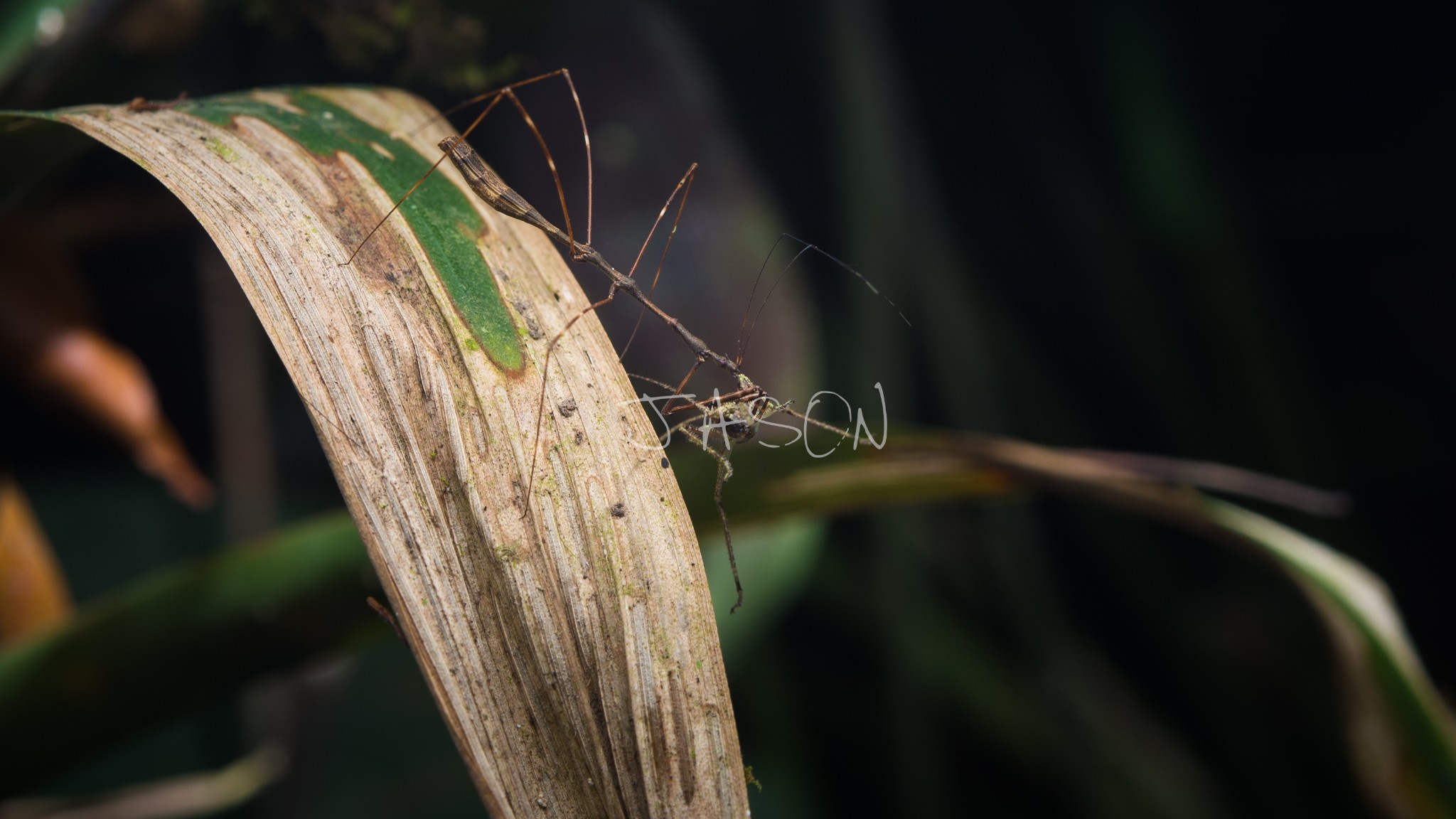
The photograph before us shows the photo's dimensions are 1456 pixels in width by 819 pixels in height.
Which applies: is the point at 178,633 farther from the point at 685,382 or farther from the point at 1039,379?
the point at 1039,379

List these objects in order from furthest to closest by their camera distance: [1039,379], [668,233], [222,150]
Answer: [1039,379]
[668,233]
[222,150]

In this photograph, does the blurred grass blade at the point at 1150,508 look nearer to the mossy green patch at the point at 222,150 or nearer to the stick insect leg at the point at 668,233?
the stick insect leg at the point at 668,233

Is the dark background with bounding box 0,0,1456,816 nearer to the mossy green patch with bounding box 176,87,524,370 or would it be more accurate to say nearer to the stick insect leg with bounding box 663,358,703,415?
the stick insect leg with bounding box 663,358,703,415

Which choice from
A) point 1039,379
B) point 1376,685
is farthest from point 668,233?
point 1039,379

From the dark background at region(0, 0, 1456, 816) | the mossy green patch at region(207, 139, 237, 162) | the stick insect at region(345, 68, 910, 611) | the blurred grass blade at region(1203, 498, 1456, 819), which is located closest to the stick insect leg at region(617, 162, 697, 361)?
the stick insect at region(345, 68, 910, 611)

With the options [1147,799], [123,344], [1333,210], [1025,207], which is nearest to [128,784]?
[123,344]
